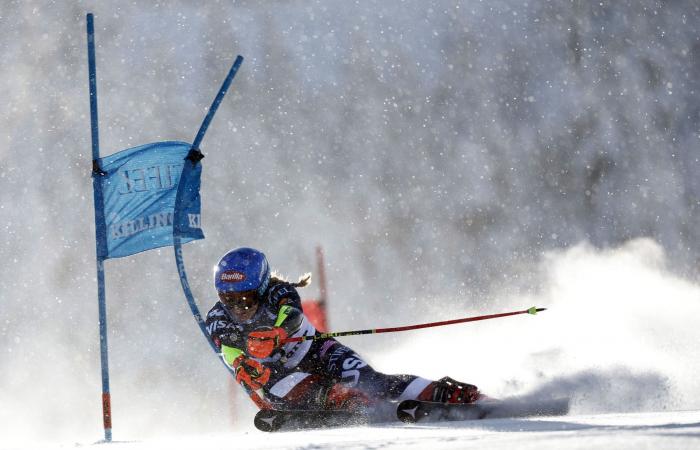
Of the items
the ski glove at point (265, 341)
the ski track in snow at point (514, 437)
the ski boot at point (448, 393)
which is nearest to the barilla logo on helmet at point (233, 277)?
the ski glove at point (265, 341)

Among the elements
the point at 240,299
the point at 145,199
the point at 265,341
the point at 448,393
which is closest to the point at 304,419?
the point at 265,341

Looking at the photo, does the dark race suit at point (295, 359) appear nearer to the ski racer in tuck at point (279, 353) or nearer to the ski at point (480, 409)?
the ski racer in tuck at point (279, 353)

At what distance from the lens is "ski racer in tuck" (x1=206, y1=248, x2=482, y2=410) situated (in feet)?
20.1

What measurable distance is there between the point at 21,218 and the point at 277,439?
20.1m

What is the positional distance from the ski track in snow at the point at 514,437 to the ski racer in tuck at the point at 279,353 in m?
1.24

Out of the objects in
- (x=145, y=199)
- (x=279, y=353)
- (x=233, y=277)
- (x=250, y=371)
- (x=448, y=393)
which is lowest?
(x=448, y=393)

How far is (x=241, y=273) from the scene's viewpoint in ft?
21.2

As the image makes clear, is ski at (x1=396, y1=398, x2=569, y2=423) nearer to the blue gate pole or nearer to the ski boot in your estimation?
the ski boot

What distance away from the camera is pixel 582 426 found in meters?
Result: 3.83

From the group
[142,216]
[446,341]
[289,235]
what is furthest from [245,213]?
[142,216]

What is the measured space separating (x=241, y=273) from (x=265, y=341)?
616mm

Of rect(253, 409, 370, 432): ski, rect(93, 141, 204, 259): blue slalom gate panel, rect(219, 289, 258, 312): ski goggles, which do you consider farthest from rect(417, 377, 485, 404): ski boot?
rect(93, 141, 204, 259): blue slalom gate panel

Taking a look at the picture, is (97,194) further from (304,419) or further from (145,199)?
(304,419)

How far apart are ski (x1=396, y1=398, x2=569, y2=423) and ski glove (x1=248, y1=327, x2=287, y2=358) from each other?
1.05 m
